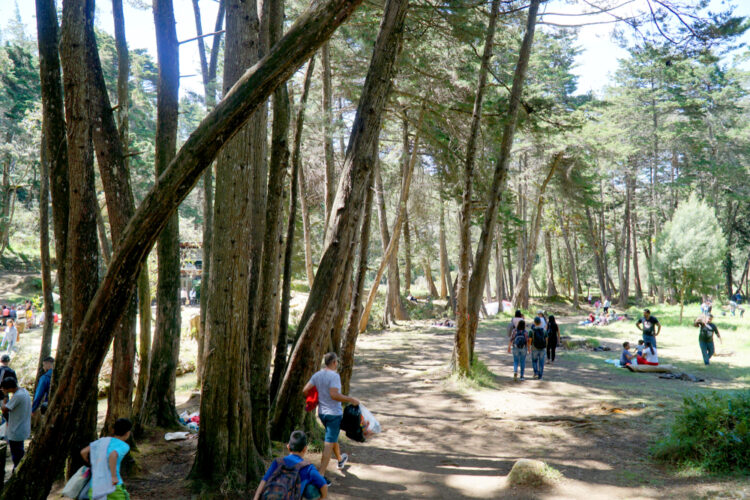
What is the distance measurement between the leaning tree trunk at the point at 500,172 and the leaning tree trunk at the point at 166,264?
6.84 m

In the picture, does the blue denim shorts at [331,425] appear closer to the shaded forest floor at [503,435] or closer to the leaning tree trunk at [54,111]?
the shaded forest floor at [503,435]

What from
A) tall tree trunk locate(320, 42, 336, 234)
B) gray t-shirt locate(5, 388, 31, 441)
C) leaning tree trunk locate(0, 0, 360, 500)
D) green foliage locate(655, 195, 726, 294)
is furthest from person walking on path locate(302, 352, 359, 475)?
green foliage locate(655, 195, 726, 294)

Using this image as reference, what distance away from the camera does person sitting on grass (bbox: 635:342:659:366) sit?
43.8 feet

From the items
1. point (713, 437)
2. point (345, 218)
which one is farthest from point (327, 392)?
point (713, 437)

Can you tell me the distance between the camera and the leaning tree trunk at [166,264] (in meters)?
6.27

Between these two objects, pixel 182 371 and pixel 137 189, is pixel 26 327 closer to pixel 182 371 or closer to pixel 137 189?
pixel 137 189

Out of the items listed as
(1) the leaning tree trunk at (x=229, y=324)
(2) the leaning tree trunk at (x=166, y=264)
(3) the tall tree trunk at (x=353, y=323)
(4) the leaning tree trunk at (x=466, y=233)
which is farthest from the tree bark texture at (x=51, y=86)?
(4) the leaning tree trunk at (x=466, y=233)

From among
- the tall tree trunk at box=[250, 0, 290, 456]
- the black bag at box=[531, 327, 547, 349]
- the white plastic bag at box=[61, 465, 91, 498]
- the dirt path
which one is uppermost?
the tall tree trunk at box=[250, 0, 290, 456]

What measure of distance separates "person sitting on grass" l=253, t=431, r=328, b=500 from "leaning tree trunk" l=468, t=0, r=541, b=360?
815cm

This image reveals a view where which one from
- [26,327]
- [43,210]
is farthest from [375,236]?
[43,210]

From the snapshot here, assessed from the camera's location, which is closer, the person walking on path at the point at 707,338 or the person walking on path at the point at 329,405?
the person walking on path at the point at 329,405

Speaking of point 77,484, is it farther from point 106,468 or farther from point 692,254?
point 692,254

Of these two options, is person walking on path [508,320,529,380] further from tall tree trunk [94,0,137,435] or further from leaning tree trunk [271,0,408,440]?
tall tree trunk [94,0,137,435]

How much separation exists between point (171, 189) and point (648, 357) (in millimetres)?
14185
